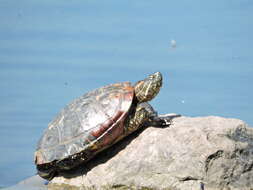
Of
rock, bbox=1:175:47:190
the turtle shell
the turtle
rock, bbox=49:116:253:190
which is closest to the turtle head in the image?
the turtle

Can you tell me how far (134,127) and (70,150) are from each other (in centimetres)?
93

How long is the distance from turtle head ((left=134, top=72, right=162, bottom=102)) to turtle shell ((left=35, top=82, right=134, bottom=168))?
11cm

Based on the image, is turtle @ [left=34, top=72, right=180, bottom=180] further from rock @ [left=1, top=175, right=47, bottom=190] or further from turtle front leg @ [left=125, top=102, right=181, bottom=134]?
rock @ [left=1, top=175, right=47, bottom=190]

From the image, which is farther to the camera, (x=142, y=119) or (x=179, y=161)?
(x=142, y=119)

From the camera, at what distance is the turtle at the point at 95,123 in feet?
31.4

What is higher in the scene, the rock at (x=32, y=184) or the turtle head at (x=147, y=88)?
the turtle head at (x=147, y=88)

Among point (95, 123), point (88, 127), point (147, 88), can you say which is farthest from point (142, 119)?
point (88, 127)

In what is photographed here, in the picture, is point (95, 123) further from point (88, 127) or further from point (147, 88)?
point (147, 88)

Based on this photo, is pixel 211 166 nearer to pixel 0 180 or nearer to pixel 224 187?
pixel 224 187

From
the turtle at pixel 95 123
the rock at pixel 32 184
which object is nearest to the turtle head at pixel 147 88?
the turtle at pixel 95 123

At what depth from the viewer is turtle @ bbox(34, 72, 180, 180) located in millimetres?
9586

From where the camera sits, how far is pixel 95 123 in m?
9.63

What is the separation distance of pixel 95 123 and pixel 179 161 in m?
1.27

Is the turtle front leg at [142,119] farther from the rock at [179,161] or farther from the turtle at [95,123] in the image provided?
the rock at [179,161]
